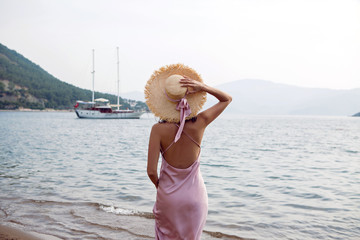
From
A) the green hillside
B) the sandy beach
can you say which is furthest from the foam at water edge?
the green hillside

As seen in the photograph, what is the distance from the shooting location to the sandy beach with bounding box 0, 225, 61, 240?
→ 5.20 metres

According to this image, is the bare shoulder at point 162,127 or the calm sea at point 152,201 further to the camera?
the calm sea at point 152,201

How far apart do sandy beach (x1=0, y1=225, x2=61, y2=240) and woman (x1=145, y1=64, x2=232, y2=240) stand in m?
3.30

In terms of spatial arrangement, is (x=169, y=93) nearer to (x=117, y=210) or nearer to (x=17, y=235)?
(x=17, y=235)

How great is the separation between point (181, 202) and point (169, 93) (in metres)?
0.91

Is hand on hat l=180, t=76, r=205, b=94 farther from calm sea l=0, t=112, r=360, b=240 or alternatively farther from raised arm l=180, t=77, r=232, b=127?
calm sea l=0, t=112, r=360, b=240

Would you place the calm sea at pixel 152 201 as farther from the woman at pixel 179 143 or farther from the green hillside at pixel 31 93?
the green hillside at pixel 31 93

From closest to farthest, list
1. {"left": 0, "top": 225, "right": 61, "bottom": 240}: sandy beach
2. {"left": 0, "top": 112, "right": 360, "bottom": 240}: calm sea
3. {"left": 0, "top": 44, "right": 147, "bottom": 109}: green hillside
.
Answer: {"left": 0, "top": 225, "right": 61, "bottom": 240}: sandy beach → {"left": 0, "top": 112, "right": 360, "bottom": 240}: calm sea → {"left": 0, "top": 44, "right": 147, "bottom": 109}: green hillside

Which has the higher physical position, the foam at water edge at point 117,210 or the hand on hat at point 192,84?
the hand on hat at point 192,84

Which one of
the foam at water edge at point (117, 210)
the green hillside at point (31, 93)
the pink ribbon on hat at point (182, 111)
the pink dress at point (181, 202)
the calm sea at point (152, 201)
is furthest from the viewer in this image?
the green hillside at point (31, 93)

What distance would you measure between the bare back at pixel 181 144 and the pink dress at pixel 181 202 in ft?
0.09

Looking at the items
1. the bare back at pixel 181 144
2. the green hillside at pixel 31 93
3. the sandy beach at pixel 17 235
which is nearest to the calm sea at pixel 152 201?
the sandy beach at pixel 17 235

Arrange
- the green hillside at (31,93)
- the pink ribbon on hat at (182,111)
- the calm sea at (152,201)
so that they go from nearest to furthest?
1. the pink ribbon on hat at (182,111)
2. the calm sea at (152,201)
3. the green hillside at (31,93)

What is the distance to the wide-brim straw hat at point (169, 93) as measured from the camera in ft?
8.96
